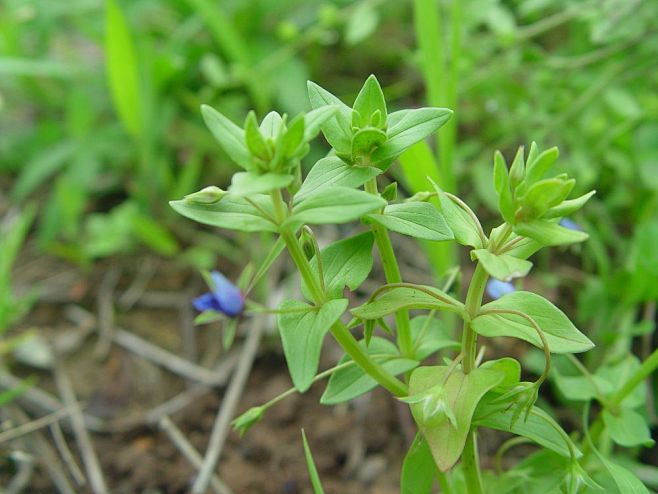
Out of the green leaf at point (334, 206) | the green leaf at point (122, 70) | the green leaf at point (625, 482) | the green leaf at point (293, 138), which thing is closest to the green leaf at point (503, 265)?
the green leaf at point (334, 206)

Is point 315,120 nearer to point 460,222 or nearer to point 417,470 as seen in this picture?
point 460,222

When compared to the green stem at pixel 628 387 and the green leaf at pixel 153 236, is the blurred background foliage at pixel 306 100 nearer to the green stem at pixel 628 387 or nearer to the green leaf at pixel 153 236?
the green leaf at pixel 153 236

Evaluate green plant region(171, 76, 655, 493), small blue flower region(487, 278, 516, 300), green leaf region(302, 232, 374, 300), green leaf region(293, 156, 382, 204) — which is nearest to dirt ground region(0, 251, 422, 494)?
small blue flower region(487, 278, 516, 300)

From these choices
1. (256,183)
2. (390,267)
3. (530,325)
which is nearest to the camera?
(256,183)

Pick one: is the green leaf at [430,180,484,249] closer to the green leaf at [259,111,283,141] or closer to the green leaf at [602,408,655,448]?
the green leaf at [259,111,283,141]

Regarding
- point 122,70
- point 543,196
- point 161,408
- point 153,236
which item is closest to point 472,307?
point 543,196

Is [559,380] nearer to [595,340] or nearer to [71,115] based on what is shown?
[595,340]
